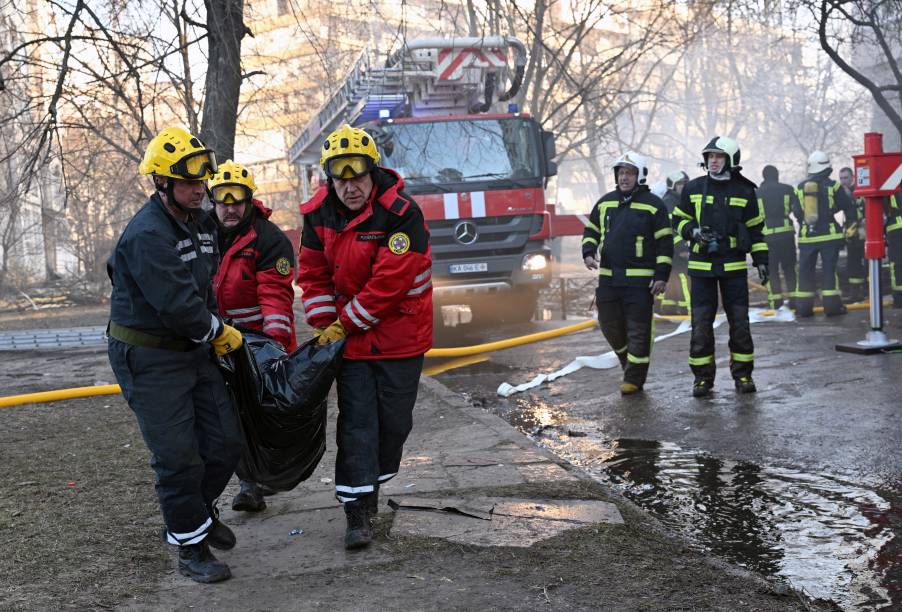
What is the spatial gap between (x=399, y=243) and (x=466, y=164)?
8.25 metres

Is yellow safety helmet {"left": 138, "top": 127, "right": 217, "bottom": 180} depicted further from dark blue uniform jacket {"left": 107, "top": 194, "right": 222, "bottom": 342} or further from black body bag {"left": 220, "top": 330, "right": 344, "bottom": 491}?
black body bag {"left": 220, "top": 330, "right": 344, "bottom": 491}

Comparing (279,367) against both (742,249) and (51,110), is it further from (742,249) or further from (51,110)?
(51,110)

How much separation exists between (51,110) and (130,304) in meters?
5.53

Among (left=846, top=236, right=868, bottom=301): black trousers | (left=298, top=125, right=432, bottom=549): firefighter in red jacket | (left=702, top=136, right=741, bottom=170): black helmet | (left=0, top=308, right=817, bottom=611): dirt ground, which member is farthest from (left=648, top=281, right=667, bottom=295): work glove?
(left=846, top=236, right=868, bottom=301): black trousers

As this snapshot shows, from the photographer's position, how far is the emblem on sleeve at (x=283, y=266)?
4.86 metres

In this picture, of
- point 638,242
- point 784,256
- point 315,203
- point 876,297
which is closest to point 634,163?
point 638,242

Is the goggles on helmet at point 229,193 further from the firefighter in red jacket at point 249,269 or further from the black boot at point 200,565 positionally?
the black boot at point 200,565

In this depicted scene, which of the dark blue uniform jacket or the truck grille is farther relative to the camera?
the truck grille

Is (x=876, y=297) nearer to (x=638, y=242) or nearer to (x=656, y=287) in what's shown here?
(x=656, y=287)

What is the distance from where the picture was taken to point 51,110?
28.1ft

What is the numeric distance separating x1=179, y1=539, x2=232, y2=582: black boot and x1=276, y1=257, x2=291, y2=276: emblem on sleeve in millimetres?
1463

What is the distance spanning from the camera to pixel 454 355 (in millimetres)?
10328

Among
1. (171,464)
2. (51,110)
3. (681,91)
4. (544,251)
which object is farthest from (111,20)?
(681,91)

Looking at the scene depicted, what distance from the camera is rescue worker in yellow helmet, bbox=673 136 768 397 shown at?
739 cm
